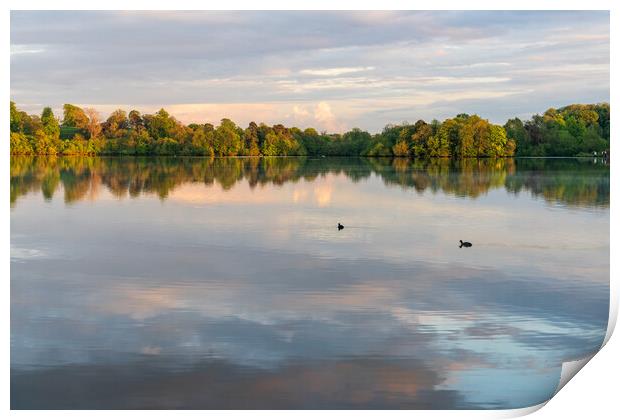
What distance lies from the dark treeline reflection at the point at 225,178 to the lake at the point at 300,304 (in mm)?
5046

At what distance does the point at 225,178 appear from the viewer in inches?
1264

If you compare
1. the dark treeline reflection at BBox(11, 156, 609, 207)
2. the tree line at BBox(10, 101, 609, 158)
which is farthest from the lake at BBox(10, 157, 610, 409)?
the tree line at BBox(10, 101, 609, 158)

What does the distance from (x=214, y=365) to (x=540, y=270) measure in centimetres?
672

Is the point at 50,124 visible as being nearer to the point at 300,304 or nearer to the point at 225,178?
the point at 225,178

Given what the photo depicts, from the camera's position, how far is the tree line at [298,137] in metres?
42.0

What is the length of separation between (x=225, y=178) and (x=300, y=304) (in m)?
22.5

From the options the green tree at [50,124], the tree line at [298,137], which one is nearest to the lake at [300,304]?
the green tree at [50,124]

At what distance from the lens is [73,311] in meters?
9.47

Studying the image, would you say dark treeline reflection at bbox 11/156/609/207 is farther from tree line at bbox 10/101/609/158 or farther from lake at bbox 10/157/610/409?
lake at bbox 10/157/610/409

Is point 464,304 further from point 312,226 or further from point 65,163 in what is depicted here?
point 65,163

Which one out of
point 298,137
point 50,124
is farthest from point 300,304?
point 298,137

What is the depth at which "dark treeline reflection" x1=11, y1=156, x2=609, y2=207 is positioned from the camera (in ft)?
85.6

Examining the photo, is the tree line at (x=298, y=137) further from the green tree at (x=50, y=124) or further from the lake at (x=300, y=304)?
the lake at (x=300, y=304)

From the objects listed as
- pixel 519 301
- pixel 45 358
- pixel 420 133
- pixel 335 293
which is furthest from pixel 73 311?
pixel 420 133
